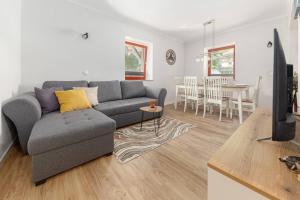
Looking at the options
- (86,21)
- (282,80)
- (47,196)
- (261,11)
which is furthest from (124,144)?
(261,11)

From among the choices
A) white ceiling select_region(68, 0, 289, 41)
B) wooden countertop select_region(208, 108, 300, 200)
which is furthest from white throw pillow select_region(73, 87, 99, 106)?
wooden countertop select_region(208, 108, 300, 200)

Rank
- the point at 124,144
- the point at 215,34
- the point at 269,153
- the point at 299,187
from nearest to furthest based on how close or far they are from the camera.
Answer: the point at 299,187
the point at 269,153
the point at 124,144
the point at 215,34

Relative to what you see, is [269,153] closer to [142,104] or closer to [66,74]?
[142,104]

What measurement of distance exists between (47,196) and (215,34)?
516 centimetres

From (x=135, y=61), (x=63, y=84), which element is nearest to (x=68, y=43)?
(x=63, y=84)

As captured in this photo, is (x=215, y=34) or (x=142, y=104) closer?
(x=142, y=104)

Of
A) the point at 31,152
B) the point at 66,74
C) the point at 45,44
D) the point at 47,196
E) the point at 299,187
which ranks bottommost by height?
the point at 47,196

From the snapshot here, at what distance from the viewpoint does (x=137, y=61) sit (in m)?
4.38

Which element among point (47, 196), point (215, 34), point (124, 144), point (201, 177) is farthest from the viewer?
point (215, 34)

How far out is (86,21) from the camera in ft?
9.81

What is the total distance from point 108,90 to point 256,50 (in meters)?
3.86

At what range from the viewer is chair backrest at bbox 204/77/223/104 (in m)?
3.14

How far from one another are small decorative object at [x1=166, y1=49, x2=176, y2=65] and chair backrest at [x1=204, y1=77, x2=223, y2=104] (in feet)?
6.08

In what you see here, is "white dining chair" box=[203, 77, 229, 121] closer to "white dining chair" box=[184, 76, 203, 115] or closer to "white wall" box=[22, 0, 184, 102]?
"white dining chair" box=[184, 76, 203, 115]
